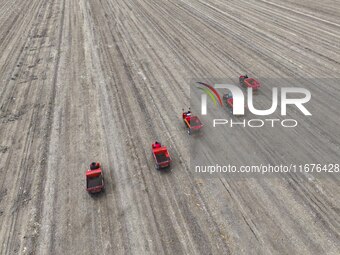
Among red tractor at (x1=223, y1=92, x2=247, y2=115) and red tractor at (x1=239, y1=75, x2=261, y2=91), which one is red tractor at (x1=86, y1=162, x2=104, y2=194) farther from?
red tractor at (x1=239, y1=75, x2=261, y2=91)

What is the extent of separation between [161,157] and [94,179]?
3.31m

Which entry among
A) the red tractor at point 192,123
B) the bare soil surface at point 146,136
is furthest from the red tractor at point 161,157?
the red tractor at point 192,123

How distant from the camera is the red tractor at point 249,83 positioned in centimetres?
2006

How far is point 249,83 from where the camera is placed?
20250 mm

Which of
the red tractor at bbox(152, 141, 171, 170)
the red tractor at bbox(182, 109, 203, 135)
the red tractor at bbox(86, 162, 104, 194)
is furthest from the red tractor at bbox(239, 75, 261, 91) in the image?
the red tractor at bbox(86, 162, 104, 194)

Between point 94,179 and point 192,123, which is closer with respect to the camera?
point 94,179

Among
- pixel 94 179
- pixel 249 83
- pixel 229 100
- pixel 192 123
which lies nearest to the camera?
pixel 94 179

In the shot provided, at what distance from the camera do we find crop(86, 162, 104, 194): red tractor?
44.3 feet

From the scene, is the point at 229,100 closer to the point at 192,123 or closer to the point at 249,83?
the point at 249,83

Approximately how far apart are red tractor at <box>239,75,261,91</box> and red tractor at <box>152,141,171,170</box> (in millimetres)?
8236

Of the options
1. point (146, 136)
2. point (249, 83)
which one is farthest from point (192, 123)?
point (249, 83)

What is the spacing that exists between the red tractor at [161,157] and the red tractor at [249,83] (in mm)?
8236

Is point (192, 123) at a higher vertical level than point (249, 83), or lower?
lower

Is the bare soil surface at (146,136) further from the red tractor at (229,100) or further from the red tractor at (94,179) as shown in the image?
the red tractor at (229,100)
